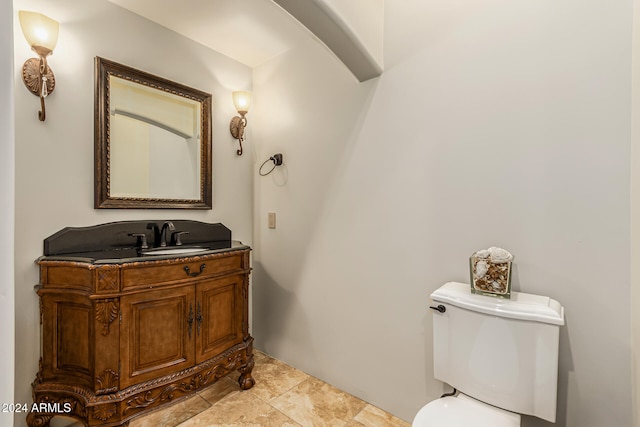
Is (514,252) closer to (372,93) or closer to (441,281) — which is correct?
(441,281)

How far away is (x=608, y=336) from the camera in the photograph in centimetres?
112

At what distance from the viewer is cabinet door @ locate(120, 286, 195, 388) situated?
4.59 feet

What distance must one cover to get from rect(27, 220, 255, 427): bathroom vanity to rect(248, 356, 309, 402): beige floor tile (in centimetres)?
32

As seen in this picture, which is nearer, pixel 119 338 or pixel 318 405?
pixel 119 338

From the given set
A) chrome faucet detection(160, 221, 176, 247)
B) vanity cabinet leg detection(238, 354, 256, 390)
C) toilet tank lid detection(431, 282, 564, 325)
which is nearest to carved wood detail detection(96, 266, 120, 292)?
chrome faucet detection(160, 221, 176, 247)

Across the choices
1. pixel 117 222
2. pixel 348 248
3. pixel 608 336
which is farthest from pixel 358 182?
pixel 117 222

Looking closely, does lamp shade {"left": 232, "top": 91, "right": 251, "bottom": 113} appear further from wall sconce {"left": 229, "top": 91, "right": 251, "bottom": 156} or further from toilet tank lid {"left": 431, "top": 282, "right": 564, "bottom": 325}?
toilet tank lid {"left": 431, "top": 282, "right": 564, "bottom": 325}

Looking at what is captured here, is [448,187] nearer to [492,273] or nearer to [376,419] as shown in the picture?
[492,273]

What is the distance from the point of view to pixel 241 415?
1689 mm

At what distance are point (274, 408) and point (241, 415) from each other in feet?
0.62

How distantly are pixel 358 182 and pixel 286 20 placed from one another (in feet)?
3.73

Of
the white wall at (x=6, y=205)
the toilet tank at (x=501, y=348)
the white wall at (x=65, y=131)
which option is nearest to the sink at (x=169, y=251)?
the white wall at (x=65, y=131)

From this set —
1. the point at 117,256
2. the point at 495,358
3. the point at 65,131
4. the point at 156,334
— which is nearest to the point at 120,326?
the point at 156,334

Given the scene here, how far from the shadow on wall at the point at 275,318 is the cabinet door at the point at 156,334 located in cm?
79
